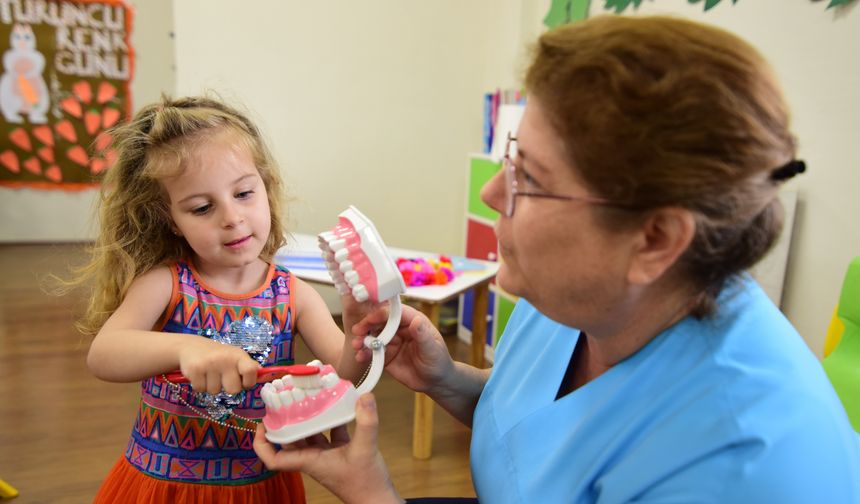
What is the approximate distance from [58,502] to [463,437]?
54.3 inches

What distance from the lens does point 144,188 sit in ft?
3.63

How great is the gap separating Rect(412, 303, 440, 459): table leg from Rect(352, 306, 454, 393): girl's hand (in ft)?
3.83

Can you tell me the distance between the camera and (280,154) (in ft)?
11.3

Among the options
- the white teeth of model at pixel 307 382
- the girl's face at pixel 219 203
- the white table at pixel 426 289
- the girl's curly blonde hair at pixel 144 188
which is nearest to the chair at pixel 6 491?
the white table at pixel 426 289

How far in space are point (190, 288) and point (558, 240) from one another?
67 centimetres

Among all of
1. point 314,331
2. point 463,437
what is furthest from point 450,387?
point 463,437

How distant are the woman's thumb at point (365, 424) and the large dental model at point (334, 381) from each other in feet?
0.07

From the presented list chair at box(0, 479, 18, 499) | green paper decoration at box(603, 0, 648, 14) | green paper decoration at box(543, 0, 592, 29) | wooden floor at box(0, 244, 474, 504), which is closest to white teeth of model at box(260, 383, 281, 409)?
wooden floor at box(0, 244, 474, 504)

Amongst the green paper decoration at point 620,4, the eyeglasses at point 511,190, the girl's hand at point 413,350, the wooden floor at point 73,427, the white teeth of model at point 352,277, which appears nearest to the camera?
the eyeglasses at point 511,190

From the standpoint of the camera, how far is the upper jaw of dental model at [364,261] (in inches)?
33.6

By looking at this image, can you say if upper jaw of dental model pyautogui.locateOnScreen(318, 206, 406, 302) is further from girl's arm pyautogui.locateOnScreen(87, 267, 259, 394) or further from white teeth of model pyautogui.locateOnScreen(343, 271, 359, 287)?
girl's arm pyautogui.locateOnScreen(87, 267, 259, 394)

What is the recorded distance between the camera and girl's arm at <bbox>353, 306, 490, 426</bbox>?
1.04m

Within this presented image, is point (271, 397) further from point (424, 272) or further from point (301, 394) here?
point (424, 272)

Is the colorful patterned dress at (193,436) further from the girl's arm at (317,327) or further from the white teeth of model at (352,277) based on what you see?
the white teeth of model at (352,277)
